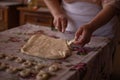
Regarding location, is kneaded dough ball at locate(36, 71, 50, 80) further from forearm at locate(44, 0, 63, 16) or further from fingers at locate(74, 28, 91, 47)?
forearm at locate(44, 0, 63, 16)

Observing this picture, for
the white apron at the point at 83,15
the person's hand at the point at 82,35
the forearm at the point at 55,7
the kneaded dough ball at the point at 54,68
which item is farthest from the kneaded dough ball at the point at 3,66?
the white apron at the point at 83,15

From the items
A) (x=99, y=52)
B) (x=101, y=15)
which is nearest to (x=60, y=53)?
(x=99, y=52)

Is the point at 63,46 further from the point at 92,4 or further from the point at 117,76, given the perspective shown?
the point at 117,76

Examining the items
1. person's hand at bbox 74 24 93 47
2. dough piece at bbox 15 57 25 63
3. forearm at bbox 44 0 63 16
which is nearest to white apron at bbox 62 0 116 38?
forearm at bbox 44 0 63 16

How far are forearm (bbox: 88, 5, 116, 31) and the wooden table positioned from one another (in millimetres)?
84

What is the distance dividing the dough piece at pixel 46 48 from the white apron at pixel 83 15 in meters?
0.26

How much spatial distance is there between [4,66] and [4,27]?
1.74 metres

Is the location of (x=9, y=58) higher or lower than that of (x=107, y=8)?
lower

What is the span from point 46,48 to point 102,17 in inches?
10.9

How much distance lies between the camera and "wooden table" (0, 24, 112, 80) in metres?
0.62

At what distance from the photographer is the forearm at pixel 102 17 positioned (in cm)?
88

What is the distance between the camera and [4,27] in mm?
2311

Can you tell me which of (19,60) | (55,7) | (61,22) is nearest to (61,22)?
(61,22)

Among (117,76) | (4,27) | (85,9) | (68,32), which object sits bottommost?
(117,76)
